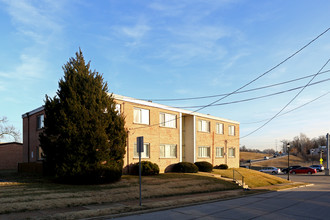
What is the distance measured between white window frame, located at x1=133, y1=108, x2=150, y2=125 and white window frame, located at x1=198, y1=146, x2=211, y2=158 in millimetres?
9803

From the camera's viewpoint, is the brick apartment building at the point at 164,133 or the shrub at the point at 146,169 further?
the brick apartment building at the point at 164,133

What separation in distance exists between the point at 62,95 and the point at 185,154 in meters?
17.7

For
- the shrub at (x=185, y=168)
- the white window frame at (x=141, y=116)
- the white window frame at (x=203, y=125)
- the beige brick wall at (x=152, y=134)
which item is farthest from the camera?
the white window frame at (x=203, y=125)

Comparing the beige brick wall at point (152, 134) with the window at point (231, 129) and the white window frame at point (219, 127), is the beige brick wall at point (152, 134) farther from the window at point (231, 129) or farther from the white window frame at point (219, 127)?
the window at point (231, 129)

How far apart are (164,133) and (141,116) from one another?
139 inches

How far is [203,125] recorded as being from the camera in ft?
113

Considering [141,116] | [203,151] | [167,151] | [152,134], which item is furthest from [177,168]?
[203,151]

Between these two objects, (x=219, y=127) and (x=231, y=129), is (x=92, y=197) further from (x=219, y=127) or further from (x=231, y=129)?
(x=231, y=129)

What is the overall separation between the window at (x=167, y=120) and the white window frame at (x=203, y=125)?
5382 mm

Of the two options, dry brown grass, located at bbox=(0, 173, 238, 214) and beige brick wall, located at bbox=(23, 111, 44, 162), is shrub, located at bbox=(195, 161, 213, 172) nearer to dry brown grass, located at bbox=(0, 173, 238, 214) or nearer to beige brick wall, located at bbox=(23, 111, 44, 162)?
dry brown grass, located at bbox=(0, 173, 238, 214)

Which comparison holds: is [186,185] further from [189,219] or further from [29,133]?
[29,133]

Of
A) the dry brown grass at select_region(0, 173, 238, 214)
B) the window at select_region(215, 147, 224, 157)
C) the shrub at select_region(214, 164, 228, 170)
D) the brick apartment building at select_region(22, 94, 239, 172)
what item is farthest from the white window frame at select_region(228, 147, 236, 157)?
the dry brown grass at select_region(0, 173, 238, 214)

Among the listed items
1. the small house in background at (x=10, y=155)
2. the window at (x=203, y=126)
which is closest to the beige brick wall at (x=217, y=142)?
the window at (x=203, y=126)

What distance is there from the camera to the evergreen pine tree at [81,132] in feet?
56.5
